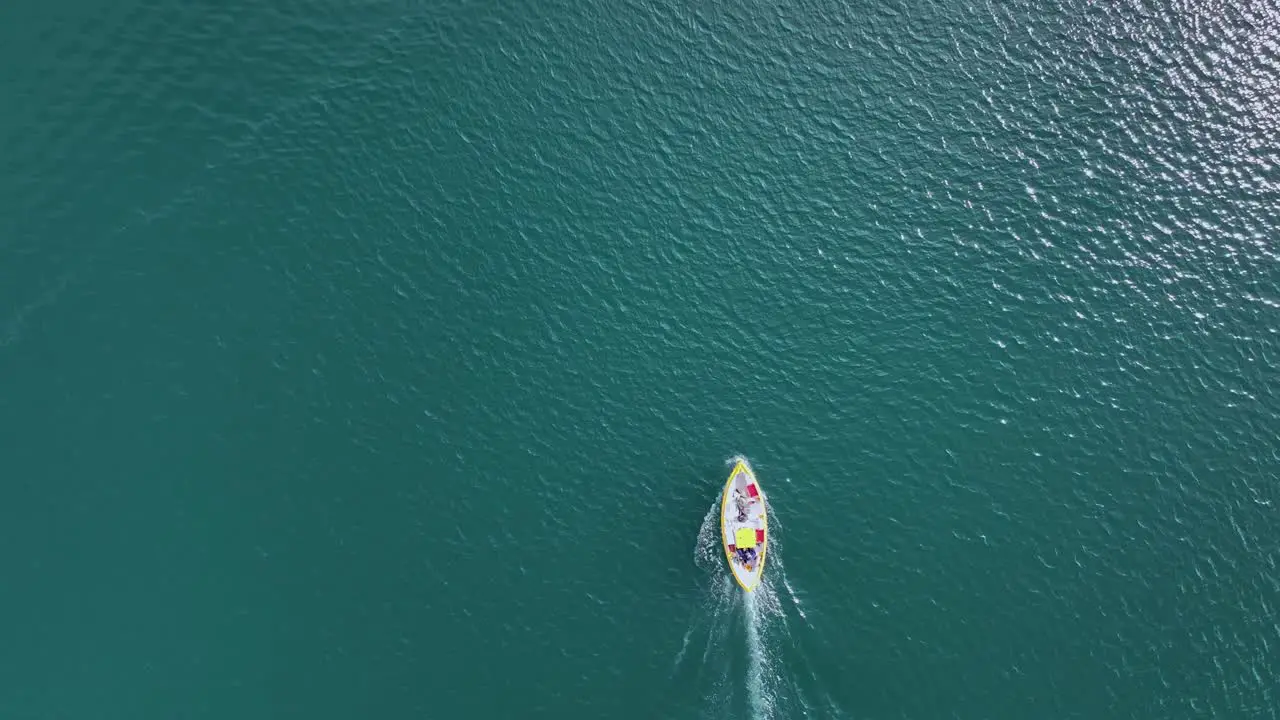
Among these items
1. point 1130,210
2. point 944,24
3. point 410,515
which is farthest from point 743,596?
point 944,24

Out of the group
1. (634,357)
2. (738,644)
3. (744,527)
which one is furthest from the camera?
(634,357)

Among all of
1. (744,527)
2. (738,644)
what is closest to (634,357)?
(744,527)

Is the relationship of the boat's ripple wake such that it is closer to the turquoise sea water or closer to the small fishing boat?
the turquoise sea water

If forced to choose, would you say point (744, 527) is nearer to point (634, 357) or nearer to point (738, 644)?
point (738, 644)

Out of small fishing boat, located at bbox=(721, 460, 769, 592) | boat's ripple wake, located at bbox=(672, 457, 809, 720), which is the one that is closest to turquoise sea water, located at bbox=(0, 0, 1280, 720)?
boat's ripple wake, located at bbox=(672, 457, 809, 720)

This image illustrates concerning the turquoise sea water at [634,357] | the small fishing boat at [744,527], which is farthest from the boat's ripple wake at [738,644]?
the small fishing boat at [744,527]

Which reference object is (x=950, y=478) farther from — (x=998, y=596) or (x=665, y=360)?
(x=665, y=360)
